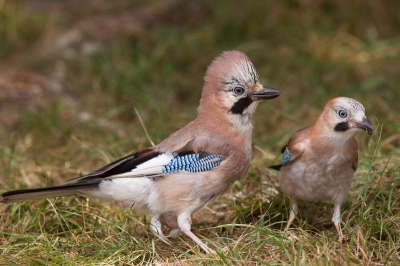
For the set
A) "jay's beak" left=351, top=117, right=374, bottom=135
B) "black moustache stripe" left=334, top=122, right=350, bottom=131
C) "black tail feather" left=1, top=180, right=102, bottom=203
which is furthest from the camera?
"black tail feather" left=1, top=180, right=102, bottom=203

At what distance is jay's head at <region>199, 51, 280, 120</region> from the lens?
4.84 m

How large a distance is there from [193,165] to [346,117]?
1124mm

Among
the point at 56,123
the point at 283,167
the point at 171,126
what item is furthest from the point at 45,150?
the point at 283,167

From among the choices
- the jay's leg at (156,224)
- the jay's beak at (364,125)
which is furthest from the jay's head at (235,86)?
the jay's leg at (156,224)

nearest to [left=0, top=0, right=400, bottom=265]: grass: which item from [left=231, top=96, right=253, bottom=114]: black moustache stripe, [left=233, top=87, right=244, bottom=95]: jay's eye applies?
[left=231, top=96, right=253, bottom=114]: black moustache stripe

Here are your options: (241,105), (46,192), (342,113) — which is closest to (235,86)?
(241,105)

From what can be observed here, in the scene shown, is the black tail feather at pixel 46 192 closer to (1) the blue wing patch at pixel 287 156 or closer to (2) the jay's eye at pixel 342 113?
(1) the blue wing patch at pixel 287 156

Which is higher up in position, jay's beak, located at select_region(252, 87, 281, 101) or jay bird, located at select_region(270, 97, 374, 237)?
jay's beak, located at select_region(252, 87, 281, 101)

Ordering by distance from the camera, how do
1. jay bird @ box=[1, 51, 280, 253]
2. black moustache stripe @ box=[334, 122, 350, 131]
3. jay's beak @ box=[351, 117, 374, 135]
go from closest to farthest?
1. jay's beak @ box=[351, 117, 374, 135]
2. black moustache stripe @ box=[334, 122, 350, 131]
3. jay bird @ box=[1, 51, 280, 253]

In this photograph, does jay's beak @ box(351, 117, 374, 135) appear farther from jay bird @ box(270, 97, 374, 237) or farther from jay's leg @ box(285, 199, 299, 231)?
jay's leg @ box(285, 199, 299, 231)

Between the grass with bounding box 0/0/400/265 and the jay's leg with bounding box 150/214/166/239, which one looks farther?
the jay's leg with bounding box 150/214/166/239

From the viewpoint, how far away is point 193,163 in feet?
15.6

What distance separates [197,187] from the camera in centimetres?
468

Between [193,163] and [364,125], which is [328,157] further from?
[193,163]
